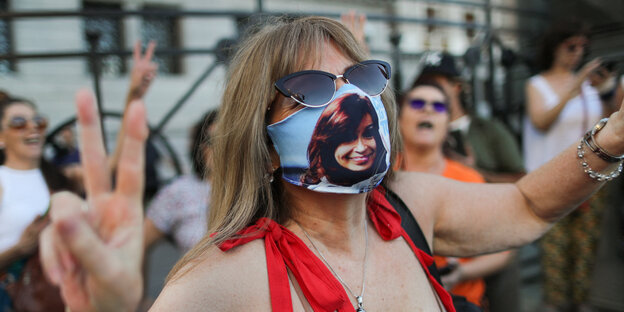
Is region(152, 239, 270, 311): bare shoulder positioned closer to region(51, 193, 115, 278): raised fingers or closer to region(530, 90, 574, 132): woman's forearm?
region(51, 193, 115, 278): raised fingers

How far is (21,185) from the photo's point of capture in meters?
2.83

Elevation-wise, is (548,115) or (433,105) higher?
(433,105)

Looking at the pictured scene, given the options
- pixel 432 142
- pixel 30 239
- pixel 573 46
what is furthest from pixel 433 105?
pixel 30 239

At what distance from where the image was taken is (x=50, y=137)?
3.48 meters

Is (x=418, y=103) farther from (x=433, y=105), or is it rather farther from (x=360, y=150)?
(x=360, y=150)

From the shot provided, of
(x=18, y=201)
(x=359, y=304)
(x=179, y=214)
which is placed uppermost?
(x=359, y=304)

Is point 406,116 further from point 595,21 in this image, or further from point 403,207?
point 595,21

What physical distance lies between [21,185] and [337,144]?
7.58 feet

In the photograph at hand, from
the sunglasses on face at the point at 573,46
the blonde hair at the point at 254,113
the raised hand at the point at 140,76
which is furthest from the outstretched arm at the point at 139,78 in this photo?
the sunglasses on face at the point at 573,46

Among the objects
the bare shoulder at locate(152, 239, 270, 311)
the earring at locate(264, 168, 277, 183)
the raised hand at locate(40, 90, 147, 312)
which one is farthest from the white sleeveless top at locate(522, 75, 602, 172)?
the raised hand at locate(40, 90, 147, 312)

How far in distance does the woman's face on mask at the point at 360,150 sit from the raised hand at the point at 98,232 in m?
0.64

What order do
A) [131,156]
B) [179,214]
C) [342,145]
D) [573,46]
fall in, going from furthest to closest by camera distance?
[573,46] < [179,214] < [131,156] < [342,145]

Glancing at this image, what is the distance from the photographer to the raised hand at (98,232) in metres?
1.25

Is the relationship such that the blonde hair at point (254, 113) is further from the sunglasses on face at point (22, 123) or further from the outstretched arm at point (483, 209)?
the sunglasses on face at point (22, 123)
